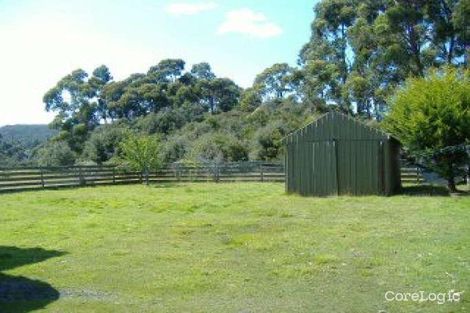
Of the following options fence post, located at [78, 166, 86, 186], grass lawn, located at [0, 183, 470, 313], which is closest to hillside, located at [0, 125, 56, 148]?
fence post, located at [78, 166, 86, 186]

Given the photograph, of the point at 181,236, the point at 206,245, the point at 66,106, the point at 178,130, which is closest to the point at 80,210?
the point at 181,236

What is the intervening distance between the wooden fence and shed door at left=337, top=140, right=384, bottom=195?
33.3 ft

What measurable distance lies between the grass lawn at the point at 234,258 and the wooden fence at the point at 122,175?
11512 mm

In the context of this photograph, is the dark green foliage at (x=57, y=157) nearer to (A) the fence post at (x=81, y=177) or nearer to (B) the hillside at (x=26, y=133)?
(A) the fence post at (x=81, y=177)

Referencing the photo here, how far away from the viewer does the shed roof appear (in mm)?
22594

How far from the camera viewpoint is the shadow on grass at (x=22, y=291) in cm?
728

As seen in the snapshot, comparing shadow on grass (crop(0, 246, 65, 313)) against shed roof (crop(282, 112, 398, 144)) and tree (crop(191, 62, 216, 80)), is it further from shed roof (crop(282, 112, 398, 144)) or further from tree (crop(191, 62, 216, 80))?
tree (crop(191, 62, 216, 80))

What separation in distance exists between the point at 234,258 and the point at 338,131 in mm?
13766

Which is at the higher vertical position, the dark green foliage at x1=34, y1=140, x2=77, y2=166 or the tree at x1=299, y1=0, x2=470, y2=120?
the tree at x1=299, y1=0, x2=470, y2=120

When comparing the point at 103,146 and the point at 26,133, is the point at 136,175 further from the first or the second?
the point at 26,133

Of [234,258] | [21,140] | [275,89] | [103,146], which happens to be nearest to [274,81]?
[275,89]

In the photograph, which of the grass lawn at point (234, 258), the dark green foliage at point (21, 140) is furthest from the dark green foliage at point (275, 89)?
the grass lawn at point (234, 258)

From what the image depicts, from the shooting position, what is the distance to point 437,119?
70.9 ft

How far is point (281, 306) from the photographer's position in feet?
23.2
